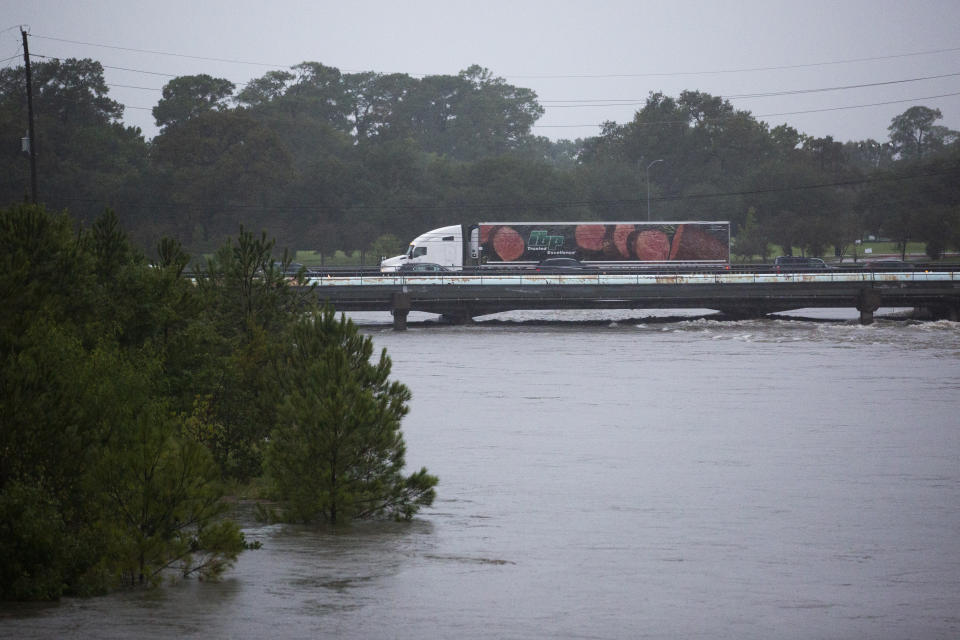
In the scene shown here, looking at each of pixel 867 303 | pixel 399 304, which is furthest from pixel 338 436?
pixel 867 303

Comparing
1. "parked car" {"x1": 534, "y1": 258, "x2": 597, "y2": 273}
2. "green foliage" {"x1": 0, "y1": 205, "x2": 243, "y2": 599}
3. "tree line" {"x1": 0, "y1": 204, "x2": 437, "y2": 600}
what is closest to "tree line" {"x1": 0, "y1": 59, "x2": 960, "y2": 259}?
"parked car" {"x1": 534, "y1": 258, "x2": 597, "y2": 273}

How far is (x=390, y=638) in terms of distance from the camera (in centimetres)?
1305

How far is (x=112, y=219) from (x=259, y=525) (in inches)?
226

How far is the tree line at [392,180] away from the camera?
10031 centimetres

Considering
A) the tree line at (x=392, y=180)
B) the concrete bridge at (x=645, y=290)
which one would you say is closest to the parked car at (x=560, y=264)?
the concrete bridge at (x=645, y=290)

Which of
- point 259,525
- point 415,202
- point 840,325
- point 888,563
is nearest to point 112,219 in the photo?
point 259,525

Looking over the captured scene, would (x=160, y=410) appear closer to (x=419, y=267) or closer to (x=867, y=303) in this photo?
(x=867, y=303)

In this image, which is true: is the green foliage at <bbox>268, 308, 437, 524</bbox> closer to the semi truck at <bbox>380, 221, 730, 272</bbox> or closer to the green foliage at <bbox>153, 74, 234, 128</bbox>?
the semi truck at <bbox>380, 221, 730, 272</bbox>

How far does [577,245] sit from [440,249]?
9.25 metres

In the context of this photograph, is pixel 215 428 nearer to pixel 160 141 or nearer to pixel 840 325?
pixel 840 325

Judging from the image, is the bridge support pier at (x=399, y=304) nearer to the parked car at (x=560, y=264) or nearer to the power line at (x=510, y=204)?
the parked car at (x=560, y=264)

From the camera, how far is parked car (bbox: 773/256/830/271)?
7381 cm

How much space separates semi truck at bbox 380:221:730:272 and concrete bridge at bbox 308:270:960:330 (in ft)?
41.8

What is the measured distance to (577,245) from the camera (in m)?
80.8
